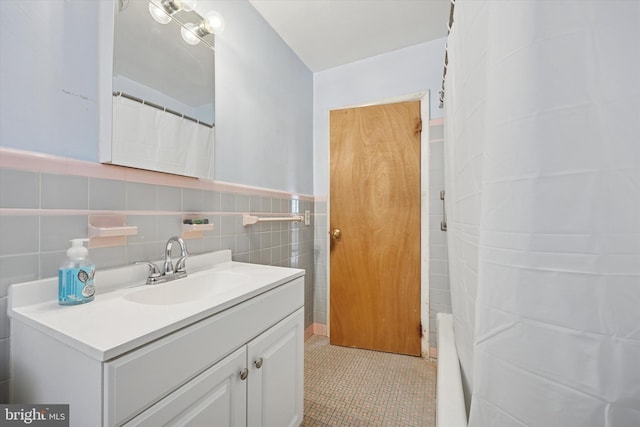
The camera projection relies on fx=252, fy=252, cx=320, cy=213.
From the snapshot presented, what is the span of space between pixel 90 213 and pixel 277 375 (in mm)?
863

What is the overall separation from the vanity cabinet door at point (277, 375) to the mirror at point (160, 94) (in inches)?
30.3

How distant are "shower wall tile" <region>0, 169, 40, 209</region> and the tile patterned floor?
4.66ft

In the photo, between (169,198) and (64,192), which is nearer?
(64,192)

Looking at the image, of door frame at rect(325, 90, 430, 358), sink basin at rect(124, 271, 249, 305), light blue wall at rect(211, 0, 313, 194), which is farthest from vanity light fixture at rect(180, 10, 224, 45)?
door frame at rect(325, 90, 430, 358)

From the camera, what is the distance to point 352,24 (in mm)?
1698

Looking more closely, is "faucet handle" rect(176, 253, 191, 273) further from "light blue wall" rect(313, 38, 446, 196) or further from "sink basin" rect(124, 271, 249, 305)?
"light blue wall" rect(313, 38, 446, 196)

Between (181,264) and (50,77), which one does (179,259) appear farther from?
(50,77)

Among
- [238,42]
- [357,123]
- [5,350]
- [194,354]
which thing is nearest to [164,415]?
[194,354]

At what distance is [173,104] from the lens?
106 centimetres

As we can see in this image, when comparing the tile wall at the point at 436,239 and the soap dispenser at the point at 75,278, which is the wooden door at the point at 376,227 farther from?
the soap dispenser at the point at 75,278

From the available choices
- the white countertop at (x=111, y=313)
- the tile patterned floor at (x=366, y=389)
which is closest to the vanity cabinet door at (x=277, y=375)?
the white countertop at (x=111, y=313)

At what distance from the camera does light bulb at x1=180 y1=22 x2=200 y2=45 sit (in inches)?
43.4

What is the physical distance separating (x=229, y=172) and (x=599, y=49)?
135 centimetres

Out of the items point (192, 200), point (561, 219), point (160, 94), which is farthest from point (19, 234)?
point (561, 219)
